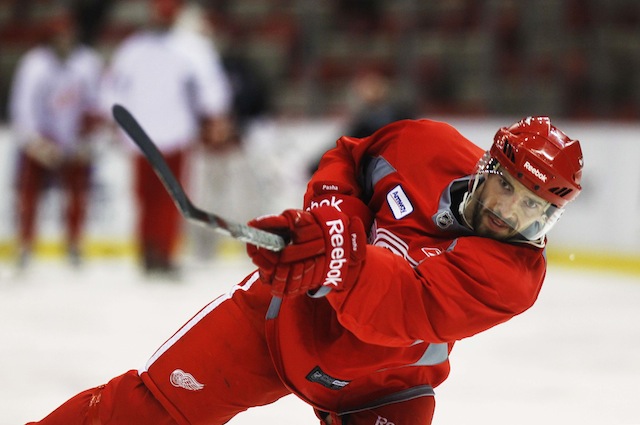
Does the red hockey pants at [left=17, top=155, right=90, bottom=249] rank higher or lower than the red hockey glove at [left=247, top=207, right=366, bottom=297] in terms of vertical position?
lower

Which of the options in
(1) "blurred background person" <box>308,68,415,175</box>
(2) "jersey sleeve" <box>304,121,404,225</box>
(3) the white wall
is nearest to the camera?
(2) "jersey sleeve" <box>304,121,404,225</box>

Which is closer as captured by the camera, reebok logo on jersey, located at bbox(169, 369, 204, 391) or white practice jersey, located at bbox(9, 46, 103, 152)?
reebok logo on jersey, located at bbox(169, 369, 204, 391)

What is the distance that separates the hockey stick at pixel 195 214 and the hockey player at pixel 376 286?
1.9 inches

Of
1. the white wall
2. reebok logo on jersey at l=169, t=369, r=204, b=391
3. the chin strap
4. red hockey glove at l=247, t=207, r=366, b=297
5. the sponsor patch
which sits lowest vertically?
the white wall

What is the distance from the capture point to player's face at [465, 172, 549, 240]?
2.03 m

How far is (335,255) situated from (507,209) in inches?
18.0

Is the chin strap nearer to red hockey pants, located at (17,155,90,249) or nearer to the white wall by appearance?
red hockey pants, located at (17,155,90,249)

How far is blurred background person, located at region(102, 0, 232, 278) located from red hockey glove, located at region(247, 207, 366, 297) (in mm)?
4941

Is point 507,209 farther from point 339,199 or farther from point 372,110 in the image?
point 372,110

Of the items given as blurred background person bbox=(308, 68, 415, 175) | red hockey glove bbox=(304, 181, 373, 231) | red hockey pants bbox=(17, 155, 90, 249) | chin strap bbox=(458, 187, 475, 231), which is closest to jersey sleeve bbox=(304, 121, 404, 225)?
red hockey glove bbox=(304, 181, 373, 231)

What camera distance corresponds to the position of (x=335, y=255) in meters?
1.75

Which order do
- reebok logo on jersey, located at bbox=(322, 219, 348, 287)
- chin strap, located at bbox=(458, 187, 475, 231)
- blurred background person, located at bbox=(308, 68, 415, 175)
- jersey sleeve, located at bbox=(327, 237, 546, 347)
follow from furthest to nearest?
blurred background person, located at bbox=(308, 68, 415, 175) < chin strap, located at bbox=(458, 187, 475, 231) < jersey sleeve, located at bbox=(327, 237, 546, 347) < reebok logo on jersey, located at bbox=(322, 219, 348, 287)

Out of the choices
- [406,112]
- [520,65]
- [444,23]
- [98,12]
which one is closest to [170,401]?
[406,112]

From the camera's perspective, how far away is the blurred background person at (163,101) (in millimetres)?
6727
